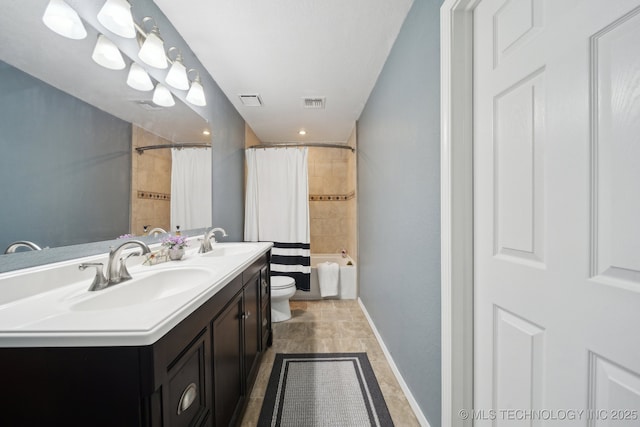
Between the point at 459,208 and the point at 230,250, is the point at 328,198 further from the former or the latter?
the point at 459,208

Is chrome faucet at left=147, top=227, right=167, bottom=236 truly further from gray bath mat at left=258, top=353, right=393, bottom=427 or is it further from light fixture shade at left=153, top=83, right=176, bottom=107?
gray bath mat at left=258, top=353, right=393, bottom=427

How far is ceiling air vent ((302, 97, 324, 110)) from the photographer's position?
7.74 ft

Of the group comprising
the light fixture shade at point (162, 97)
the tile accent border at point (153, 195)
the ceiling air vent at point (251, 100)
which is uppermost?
the ceiling air vent at point (251, 100)

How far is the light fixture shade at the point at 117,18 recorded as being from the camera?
100 centimetres

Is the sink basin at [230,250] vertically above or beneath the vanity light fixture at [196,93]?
beneath

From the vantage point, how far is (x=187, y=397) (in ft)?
2.35

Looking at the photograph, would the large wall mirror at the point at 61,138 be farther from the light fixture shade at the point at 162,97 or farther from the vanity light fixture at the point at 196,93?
the vanity light fixture at the point at 196,93

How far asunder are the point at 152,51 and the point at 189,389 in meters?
1.53

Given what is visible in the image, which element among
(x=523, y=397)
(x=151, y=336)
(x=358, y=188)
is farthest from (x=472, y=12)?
(x=358, y=188)

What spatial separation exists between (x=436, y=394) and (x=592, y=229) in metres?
0.94

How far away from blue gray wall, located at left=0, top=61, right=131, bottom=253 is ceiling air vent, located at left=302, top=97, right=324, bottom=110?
5.46ft

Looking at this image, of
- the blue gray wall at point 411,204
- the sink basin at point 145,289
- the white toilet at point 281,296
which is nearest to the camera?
the sink basin at point 145,289

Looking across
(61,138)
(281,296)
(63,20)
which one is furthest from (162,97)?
(281,296)

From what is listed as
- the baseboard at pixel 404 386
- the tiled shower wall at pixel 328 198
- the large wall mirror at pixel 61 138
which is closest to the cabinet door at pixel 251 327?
the large wall mirror at pixel 61 138
